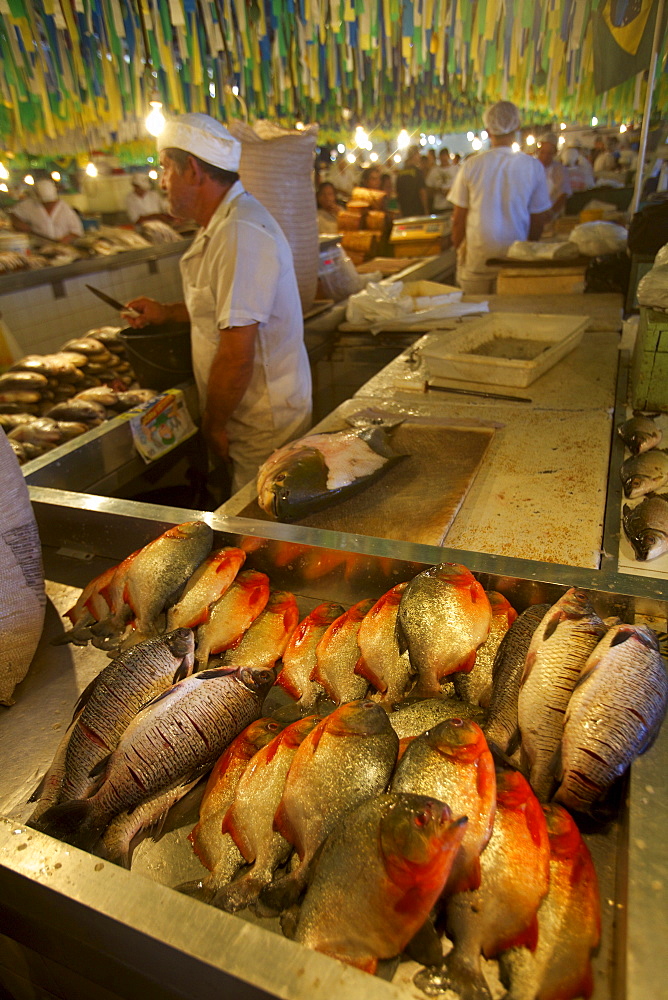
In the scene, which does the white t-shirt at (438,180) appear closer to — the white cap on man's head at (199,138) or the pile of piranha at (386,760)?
the white cap on man's head at (199,138)

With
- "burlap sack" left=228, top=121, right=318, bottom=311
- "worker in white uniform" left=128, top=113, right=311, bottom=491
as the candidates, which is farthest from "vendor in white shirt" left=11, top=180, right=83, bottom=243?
"worker in white uniform" left=128, top=113, right=311, bottom=491

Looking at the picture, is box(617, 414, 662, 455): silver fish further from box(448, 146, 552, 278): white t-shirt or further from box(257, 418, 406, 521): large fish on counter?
box(448, 146, 552, 278): white t-shirt

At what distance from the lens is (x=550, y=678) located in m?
1.36

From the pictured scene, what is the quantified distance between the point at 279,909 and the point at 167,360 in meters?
3.49

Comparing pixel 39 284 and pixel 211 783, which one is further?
pixel 39 284

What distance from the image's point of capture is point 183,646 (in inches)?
65.5

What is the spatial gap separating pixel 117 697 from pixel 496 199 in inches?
265

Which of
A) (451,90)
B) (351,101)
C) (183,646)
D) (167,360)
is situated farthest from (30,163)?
(183,646)

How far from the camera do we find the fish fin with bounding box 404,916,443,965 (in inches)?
40.1

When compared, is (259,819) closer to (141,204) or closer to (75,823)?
(75,823)

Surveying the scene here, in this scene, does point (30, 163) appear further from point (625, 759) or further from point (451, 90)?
point (625, 759)

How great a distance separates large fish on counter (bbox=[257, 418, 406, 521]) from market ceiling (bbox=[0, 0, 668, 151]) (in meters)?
3.58

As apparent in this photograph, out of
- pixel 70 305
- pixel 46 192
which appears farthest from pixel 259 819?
pixel 46 192

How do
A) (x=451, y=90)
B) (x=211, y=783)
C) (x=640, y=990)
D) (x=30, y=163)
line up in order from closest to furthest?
(x=640, y=990) → (x=211, y=783) → (x=451, y=90) → (x=30, y=163)
